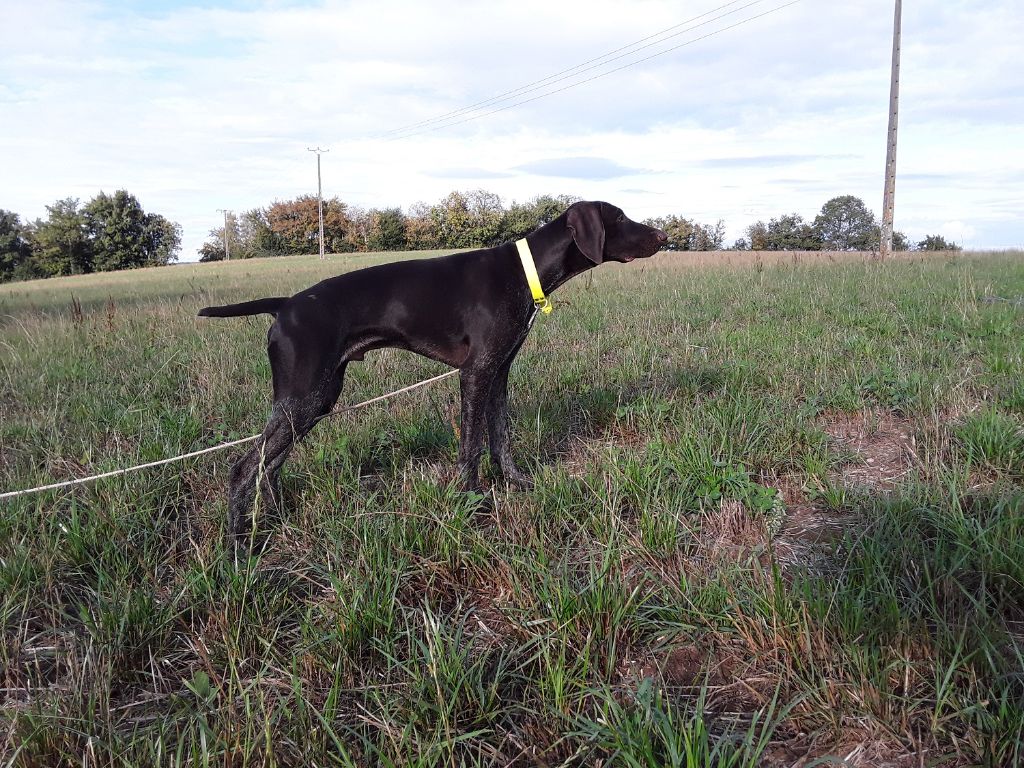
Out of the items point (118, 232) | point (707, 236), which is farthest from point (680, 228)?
point (118, 232)

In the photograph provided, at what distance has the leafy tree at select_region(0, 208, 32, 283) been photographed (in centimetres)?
6794

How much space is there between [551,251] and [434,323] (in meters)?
0.76

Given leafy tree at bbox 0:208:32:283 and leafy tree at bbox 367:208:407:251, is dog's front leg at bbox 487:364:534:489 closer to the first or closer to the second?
leafy tree at bbox 367:208:407:251

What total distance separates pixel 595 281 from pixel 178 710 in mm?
12136

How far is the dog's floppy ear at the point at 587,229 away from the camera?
10.9ft

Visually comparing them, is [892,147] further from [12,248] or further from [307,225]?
[12,248]

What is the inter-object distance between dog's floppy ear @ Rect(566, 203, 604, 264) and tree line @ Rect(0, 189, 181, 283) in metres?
81.3

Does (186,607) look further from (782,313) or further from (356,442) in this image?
(782,313)

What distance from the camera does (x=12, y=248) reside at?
69.4 m

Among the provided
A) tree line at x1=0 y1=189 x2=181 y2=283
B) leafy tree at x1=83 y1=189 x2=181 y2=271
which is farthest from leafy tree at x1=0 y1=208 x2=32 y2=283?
leafy tree at x1=83 y1=189 x2=181 y2=271

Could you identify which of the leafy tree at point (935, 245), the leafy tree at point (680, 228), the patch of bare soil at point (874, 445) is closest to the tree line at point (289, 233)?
the leafy tree at point (680, 228)

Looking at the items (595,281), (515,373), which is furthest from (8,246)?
(515,373)

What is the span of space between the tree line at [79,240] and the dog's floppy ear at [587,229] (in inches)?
3201

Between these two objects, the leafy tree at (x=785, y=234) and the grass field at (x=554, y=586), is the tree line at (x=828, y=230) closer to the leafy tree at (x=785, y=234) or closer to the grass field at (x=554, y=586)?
the leafy tree at (x=785, y=234)
